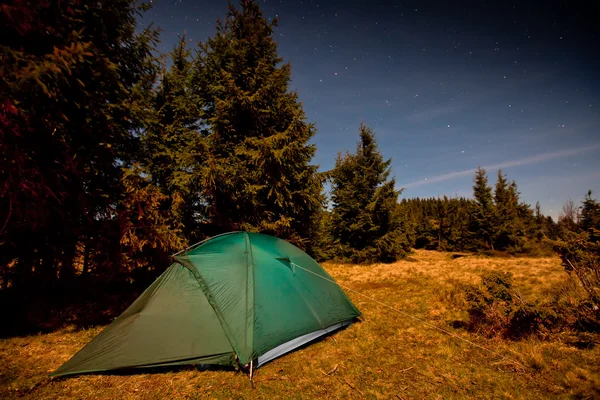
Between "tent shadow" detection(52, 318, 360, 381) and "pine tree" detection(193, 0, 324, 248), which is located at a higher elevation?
"pine tree" detection(193, 0, 324, 248)

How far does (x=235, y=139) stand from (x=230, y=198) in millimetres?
2473

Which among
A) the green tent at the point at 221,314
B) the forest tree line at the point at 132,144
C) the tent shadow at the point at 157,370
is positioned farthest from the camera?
the forest tree line at the point at 132,144

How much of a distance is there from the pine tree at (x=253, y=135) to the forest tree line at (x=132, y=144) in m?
0.06

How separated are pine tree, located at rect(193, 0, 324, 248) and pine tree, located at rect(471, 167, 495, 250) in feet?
75.0

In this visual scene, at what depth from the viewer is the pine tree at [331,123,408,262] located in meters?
17.4

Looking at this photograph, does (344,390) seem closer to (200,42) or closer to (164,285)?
(164,285)

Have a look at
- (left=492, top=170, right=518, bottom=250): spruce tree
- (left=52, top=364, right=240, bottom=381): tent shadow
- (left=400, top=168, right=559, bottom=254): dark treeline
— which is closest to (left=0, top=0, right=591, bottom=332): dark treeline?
(left=52, top=364, right=240, bottom=381): tent shadow

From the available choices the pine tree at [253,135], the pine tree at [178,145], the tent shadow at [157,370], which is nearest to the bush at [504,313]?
the tent shadow at [157,370]

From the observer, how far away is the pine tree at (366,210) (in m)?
17.4

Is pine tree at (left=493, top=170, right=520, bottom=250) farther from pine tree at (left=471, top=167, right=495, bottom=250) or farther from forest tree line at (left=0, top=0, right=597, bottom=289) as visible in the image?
forest tree line at (left=0, top=0, right=597, bottom=289)

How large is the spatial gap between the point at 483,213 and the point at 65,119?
102 feet

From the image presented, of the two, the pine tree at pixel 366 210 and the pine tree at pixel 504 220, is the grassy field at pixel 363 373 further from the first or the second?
the pine tree at pixel 504 220

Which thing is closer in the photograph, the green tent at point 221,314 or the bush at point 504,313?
the green tent at point 221,314

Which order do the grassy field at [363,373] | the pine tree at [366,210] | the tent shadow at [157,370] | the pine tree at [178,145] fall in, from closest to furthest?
the grassy field at [363,373] → the tent shadow at [157,370] → the pine tree at [178,145] → the pine tree at [366,210]
